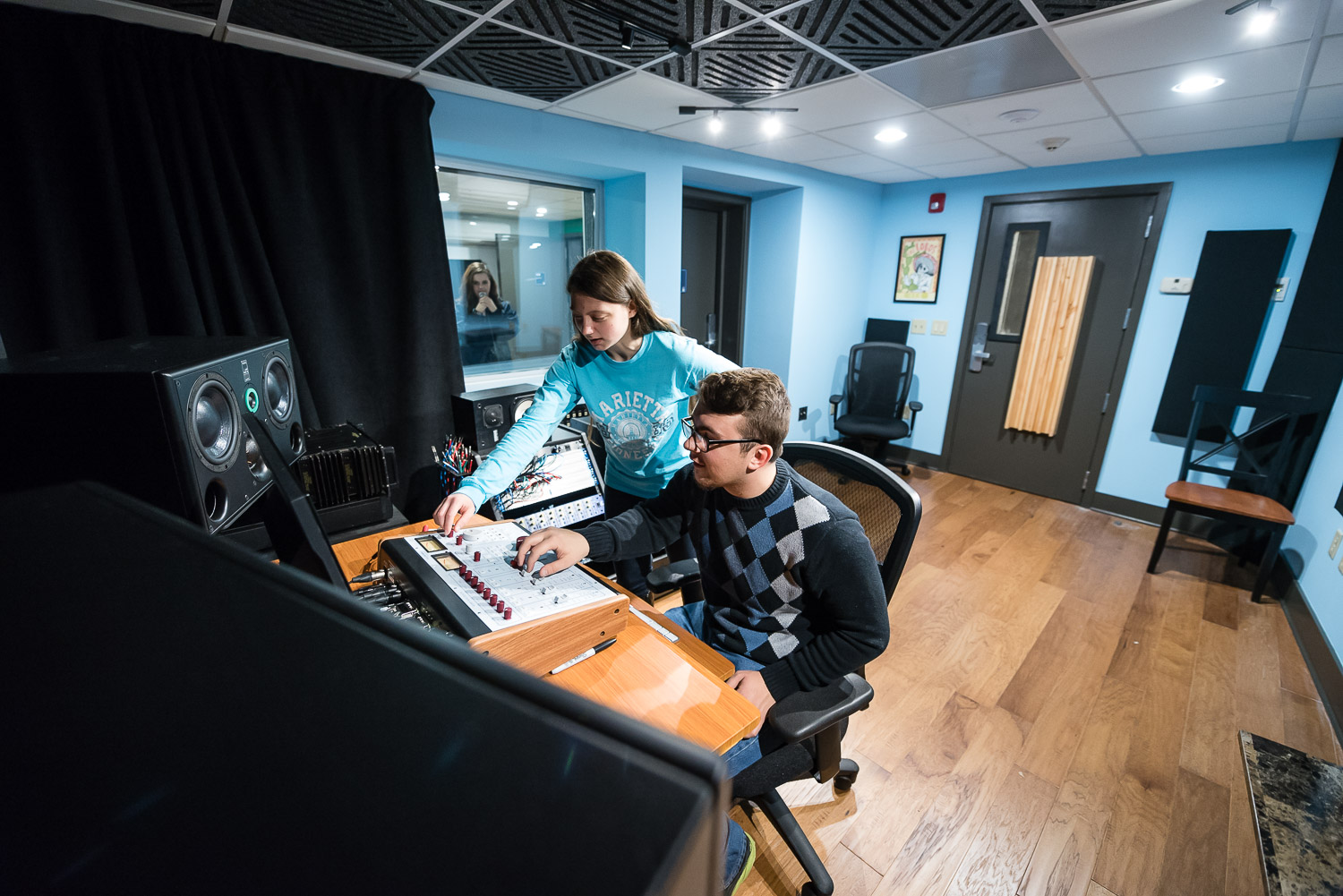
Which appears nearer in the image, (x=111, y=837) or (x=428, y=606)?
(x=111, y=837)

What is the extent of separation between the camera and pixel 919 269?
4.59m

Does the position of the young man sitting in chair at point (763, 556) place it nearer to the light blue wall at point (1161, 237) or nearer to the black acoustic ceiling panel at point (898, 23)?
the black acoustic ceiling panel at point (898, 23)

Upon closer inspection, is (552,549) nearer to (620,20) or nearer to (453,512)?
(453,512)

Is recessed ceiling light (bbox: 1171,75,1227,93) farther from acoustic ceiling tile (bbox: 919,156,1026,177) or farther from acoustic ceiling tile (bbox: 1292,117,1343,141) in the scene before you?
acoustic ceiling tile (bbox: 919,156,1026,177)

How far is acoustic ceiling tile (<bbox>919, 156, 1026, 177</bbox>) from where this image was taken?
3.61 meters

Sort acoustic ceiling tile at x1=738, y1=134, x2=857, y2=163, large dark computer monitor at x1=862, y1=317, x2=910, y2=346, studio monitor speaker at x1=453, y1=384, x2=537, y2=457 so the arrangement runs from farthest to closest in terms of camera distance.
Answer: large dark computer monitor at x1=862, y1=317, x2=910, y2=346
acoustic ceiling tile at x1=738, y1=134, x2=857, y2=163
studio monitor speaker at x1=453, y1=384, x2=537, y2=457

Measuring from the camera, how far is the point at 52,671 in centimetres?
26

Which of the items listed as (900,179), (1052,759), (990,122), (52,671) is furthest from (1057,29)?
(900,179)

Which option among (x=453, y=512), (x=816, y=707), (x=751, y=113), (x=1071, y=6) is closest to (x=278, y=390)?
(x=453, y=512)

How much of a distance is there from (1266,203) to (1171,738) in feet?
9.83

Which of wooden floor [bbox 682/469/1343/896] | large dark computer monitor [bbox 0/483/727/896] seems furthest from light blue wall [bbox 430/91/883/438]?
large dark computer monitor [bbox 0/483/727/896]

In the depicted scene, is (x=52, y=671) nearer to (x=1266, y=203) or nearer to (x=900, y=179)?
(x=1266, y=203)

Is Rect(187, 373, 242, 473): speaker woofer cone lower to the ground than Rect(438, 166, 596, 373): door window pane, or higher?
lower

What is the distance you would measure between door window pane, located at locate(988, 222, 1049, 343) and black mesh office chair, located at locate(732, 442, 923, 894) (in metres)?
3.51
